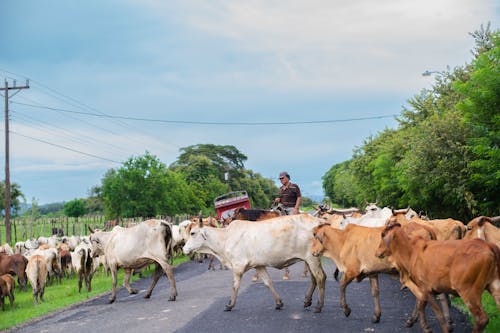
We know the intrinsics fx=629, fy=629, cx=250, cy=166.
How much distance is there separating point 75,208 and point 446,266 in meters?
125

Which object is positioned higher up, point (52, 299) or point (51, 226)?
point (51, 226)

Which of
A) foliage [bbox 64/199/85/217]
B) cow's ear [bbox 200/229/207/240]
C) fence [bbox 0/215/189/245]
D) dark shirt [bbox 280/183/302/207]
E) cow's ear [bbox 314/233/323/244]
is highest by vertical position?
Result: foliage [bbox 64/199/85/217]

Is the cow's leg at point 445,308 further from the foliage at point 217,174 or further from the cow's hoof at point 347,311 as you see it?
the foliage at point 217,174

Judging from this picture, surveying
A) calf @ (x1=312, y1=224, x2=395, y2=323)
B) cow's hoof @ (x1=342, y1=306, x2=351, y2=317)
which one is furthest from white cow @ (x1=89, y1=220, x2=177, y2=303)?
cow's hoof @ (x1=342, y1=306, x2=351, y2=317)

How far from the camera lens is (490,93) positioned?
1803 centimetres

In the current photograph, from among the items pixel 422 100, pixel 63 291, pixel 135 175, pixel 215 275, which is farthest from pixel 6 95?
pixel 422 100

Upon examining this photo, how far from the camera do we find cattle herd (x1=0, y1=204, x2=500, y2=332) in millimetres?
8188

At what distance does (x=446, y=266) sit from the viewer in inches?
331

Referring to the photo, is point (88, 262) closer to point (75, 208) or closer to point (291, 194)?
point (291, 194)

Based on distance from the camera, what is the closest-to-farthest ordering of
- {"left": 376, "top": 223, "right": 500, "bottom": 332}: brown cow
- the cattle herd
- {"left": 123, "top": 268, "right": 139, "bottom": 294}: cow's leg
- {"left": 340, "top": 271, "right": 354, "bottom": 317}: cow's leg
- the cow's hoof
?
{"left": 376, "top": 223, "right": 500, "bottom": 332}: brown cow
the cattle herd
{"left": 340, "top": 271, "right": 354, "bottom": 317}: cow's leg
the cow's hoof
{"left": 123, "top": 268, "right": 139, "bottom": 294}: cow's leg

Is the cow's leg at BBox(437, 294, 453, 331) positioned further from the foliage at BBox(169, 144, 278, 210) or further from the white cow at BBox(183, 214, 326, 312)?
the foliage at BBox(169, 144, 278, 210)

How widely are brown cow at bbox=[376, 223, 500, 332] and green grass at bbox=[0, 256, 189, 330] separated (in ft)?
28.9

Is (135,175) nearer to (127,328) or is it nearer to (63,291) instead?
(63,291)

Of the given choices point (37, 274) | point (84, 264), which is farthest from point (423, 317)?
point (84, 264)
